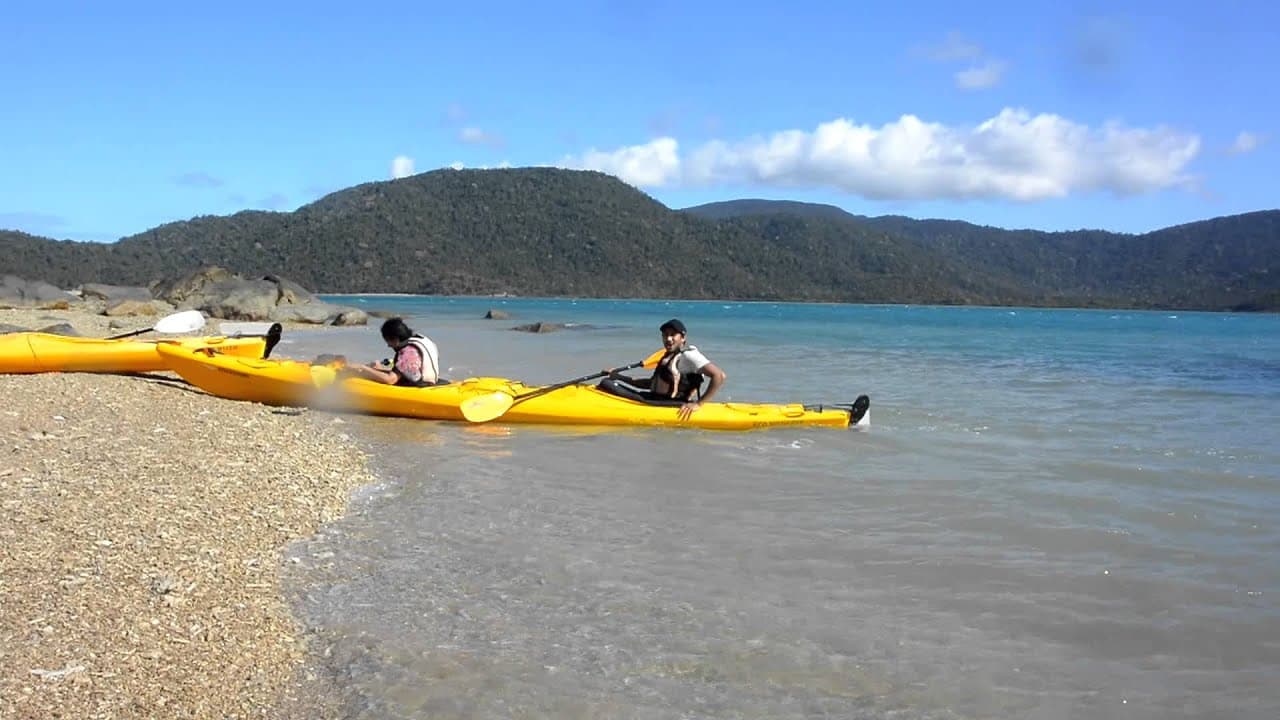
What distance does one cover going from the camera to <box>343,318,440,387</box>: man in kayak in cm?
925

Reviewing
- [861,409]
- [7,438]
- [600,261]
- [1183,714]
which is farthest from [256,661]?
[600,261]

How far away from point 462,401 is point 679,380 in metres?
1.99

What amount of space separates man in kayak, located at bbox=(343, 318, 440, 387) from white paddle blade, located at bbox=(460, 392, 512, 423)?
24.2 inches

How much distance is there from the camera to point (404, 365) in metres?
9.36

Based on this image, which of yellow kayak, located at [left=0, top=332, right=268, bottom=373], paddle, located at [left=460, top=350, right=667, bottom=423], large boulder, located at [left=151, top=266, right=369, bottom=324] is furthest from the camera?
large boulder, located at [left=151, top=266, right=369, bottom=324]

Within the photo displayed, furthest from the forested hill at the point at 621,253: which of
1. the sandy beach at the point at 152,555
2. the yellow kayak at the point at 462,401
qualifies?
the sandy beach at the point at 152,555

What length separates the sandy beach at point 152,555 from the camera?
3.16m

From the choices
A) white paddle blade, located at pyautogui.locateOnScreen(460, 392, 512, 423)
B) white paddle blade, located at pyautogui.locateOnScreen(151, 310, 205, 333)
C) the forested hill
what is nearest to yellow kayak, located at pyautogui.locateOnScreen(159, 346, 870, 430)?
white paddle blade, located at pyautogui.locateOnScreen(460, 392, 512, 423)

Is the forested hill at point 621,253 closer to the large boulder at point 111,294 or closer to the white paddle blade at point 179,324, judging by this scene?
the large boulder at point 111,294

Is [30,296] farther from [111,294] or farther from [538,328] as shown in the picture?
[538,328]

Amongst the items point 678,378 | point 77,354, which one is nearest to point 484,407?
point 678,378

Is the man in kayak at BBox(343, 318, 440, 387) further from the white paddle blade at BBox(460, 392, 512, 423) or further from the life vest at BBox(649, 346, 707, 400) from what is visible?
the life vest at BBox(649, 346, 707, 400)

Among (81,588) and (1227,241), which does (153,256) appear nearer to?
(81,588)

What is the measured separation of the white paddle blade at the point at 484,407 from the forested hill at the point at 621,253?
87116mm
